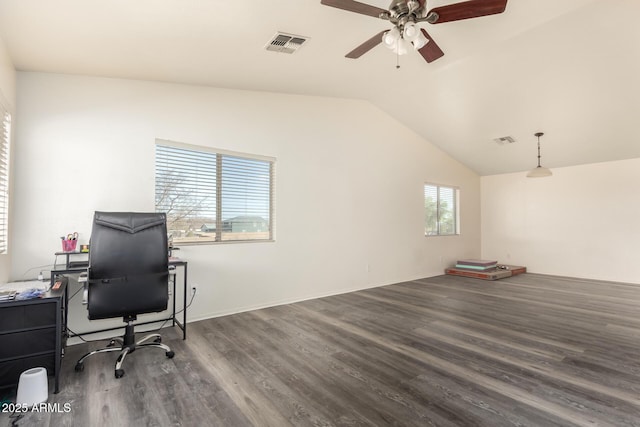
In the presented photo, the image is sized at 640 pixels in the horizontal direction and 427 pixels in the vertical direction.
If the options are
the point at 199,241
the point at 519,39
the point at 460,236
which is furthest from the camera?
the point at 460,236

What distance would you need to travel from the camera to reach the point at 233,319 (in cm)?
383

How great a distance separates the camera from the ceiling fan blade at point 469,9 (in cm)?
219

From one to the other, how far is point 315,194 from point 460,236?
4585mm

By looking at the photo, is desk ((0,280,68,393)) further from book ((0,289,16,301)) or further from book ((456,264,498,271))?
book ((456,264,498,271))

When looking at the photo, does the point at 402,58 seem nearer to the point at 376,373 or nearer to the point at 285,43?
the point at 285,43

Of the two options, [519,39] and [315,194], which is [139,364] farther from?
[519,39]

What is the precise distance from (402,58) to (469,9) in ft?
5.11

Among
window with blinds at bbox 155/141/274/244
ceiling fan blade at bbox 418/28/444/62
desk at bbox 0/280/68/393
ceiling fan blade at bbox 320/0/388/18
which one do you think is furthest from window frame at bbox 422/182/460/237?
desk at bbox 0/280/68/393

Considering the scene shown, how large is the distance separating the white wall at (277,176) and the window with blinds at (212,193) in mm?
145

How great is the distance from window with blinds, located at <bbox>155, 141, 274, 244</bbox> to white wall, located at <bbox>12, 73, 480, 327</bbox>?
145 millimetres

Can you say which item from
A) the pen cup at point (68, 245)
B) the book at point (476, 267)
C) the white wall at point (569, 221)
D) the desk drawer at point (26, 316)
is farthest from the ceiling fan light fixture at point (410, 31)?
the white wall at point (569, 221)

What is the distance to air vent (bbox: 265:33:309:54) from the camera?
9.50 feet

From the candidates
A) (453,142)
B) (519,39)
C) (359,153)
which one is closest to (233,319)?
(359,153)

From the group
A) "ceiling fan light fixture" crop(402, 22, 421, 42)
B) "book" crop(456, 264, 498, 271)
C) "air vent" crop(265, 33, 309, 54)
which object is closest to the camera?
"ceiling fan light fixture" crop(402, 22, 421, 42)
